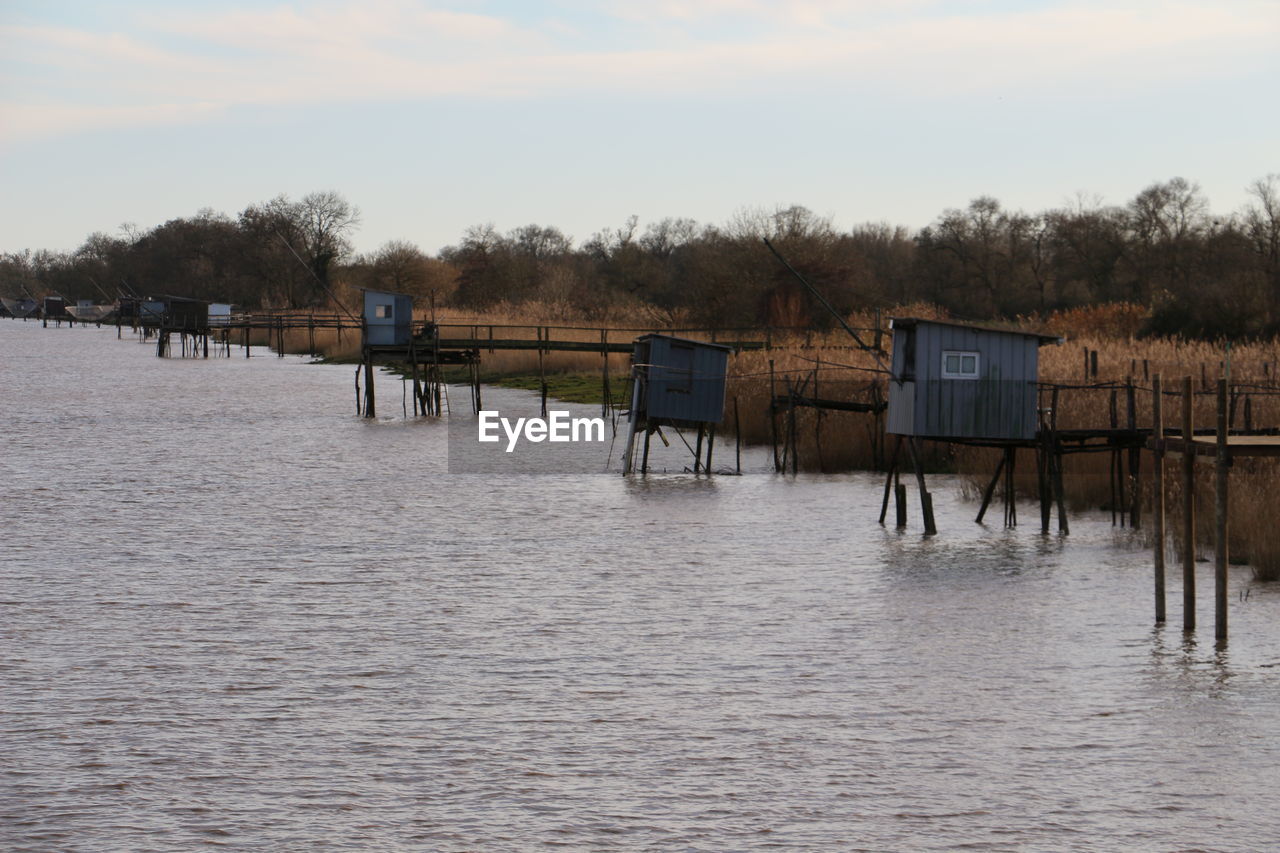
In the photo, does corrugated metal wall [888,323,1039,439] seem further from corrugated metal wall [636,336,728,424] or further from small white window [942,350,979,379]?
corrugated metal wall [636,336,728,424]

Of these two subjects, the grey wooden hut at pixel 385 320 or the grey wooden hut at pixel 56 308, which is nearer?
the grey wooden hut at pixel 385 320

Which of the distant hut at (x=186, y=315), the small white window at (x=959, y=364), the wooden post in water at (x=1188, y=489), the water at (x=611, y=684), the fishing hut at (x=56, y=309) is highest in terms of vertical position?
the fishing hut at (x=56, y=309)

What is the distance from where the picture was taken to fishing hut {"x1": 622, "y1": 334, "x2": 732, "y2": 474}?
3331cm

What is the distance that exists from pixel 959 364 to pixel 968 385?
1.26 feet

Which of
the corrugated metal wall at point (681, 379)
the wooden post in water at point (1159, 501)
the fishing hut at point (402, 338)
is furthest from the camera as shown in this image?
the fishing hut at point (402, 338)

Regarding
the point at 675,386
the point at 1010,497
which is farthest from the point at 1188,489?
the point at 675,386

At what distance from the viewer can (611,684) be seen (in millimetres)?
14648

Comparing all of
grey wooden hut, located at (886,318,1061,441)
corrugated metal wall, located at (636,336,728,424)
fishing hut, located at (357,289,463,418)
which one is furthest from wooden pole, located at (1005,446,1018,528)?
fishing hut, located at (357,289,463,418)

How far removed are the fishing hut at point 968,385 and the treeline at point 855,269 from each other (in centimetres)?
2647

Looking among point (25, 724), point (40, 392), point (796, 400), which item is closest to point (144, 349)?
point (40, 392)

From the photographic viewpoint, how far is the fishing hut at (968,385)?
81.5 ft

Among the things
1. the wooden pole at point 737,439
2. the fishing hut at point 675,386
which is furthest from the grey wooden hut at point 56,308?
the fishing hut at point 675,386

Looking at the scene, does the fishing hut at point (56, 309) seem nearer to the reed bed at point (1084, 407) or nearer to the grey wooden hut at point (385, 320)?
the grey wooden hut at point (385, 320)

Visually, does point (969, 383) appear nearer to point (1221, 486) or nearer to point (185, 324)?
point (1221, 486)
